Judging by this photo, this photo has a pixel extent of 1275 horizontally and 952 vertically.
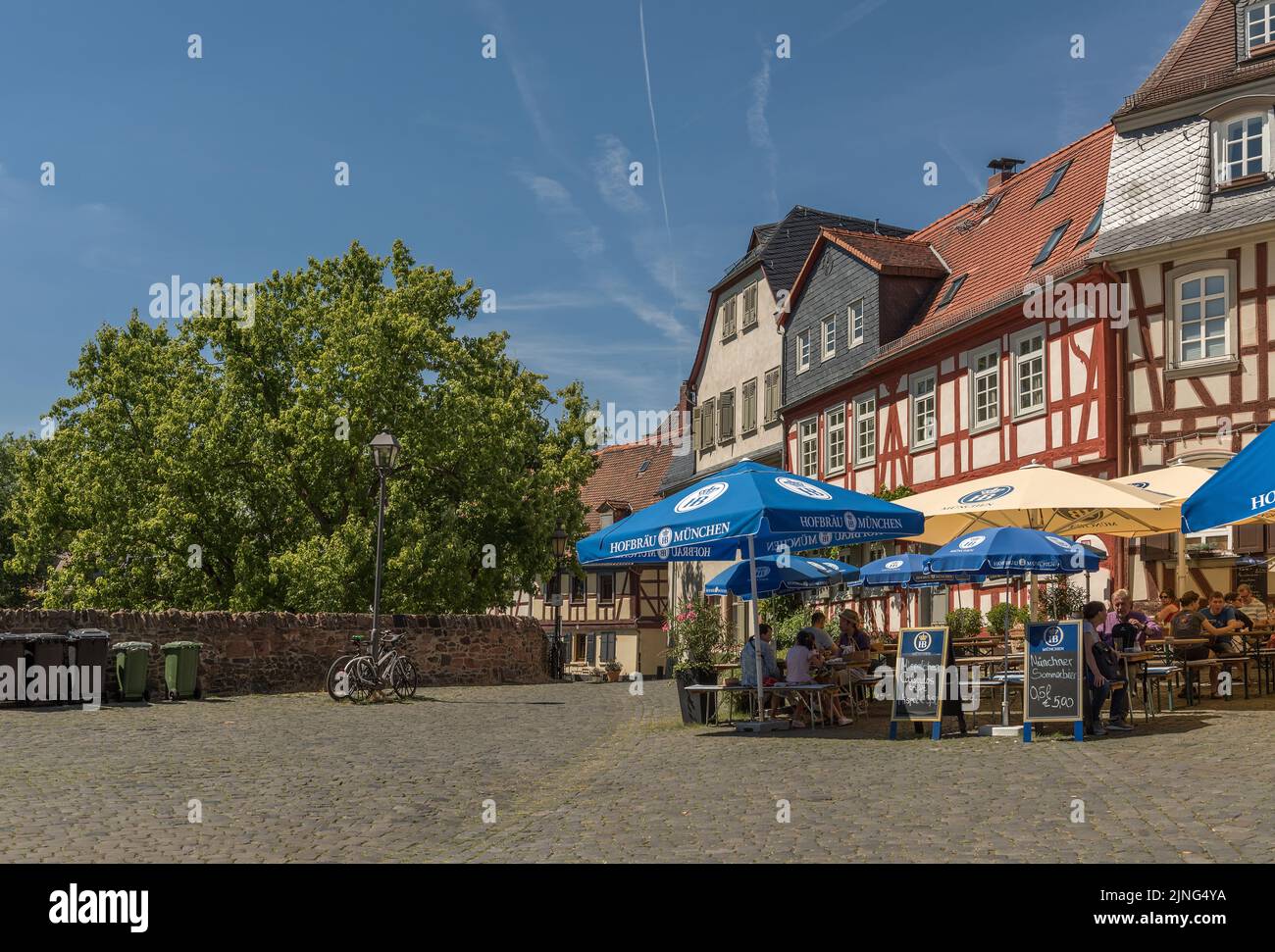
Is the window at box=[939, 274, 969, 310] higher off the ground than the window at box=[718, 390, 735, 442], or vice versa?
the window at box=[939, 274, 969, 310]

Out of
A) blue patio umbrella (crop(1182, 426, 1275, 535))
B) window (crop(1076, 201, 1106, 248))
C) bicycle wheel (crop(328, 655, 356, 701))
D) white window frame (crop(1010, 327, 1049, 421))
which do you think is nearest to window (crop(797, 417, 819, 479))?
white window frame (crop(1010, 327, 1049, 421))

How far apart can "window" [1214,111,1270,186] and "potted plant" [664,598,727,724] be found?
11493 mm

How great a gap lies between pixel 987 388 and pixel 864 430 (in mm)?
5582

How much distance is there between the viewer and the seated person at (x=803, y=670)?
1552cm

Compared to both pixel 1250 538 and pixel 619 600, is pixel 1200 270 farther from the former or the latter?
pixel 619 600

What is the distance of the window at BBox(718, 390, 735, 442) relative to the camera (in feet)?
138

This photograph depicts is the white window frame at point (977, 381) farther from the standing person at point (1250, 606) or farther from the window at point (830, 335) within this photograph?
the standing person at point (1250, 606)

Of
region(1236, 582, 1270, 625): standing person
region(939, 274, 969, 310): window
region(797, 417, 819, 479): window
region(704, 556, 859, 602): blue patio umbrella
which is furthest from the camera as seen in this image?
region(797, 417, 819, 479): window

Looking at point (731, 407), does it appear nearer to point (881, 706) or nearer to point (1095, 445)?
point (1095, 445)

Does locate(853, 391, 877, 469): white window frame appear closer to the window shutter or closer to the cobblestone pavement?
the window shutter

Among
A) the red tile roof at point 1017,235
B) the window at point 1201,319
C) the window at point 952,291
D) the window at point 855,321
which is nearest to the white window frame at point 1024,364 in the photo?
the red tile roof at point 1017,235

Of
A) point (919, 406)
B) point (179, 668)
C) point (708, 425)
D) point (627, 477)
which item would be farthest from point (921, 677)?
point (627, 477)

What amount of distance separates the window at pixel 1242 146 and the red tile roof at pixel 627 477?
37.2 metres
